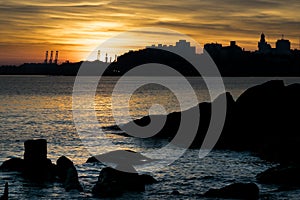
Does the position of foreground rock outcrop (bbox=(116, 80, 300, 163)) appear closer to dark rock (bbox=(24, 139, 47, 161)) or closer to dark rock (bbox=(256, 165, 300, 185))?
dark rock (bbox=(256, 165, 300, 185))

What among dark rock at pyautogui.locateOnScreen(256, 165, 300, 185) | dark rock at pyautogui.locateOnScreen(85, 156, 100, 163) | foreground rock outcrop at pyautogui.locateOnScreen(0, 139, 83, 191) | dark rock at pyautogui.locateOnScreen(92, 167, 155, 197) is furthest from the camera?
dark rock at pyautogui.locateOnScreen(85, 156, 100, 163)

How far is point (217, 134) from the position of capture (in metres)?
56.8

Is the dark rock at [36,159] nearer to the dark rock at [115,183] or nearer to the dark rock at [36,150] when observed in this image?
the dark rock at [36,150]

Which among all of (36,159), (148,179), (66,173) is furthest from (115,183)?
(36,159)

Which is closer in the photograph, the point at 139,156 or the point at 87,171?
the point at 87,171

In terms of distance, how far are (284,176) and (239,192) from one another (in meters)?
5.80

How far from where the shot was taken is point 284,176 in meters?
35.3

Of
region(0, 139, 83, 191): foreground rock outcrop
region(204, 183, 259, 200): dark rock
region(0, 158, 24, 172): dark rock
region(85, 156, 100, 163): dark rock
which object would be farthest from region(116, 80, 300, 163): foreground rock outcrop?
region(0, 158, 24, 172): dark rock

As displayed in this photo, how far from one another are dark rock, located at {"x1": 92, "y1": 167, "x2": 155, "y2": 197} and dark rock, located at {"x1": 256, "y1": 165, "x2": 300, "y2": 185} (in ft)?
31.5

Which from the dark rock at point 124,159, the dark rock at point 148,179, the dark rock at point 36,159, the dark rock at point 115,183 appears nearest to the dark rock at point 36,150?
the dark rock at point 36,159

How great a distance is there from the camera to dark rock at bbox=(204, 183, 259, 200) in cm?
3105

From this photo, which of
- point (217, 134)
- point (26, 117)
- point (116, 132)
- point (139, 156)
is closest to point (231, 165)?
point (139, 156)

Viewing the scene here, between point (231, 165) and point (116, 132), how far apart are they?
30051mm

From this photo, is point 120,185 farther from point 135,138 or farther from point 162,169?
point 135,138
